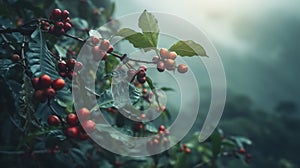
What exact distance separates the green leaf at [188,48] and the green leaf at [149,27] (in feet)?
0.18

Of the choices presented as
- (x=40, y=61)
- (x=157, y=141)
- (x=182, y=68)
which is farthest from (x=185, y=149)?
(x=40, y=61)

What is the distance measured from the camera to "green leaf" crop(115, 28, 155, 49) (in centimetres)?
82

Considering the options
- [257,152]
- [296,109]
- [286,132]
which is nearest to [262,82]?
[296,109]

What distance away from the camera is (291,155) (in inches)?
601

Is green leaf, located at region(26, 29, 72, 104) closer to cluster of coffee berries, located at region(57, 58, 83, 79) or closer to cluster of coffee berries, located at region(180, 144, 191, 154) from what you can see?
cluster of coffee berries, located at region(57, 58, 83, 79)

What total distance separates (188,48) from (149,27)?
122mm

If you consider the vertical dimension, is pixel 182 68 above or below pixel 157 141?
above

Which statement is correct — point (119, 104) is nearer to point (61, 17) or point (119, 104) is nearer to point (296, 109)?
point (61, 17)

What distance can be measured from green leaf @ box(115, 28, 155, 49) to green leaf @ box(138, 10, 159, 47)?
0.01 meters

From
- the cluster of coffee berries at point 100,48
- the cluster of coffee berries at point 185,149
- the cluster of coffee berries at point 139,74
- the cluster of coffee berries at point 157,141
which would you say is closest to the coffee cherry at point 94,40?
the cluster of coffee berries at point 100,48

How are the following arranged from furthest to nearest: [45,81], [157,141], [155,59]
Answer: [157,141] → [155,59] → [45,81]

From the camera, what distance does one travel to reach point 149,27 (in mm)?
827

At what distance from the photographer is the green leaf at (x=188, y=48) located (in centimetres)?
80

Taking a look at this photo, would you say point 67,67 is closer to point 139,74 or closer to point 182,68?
point 139,74
